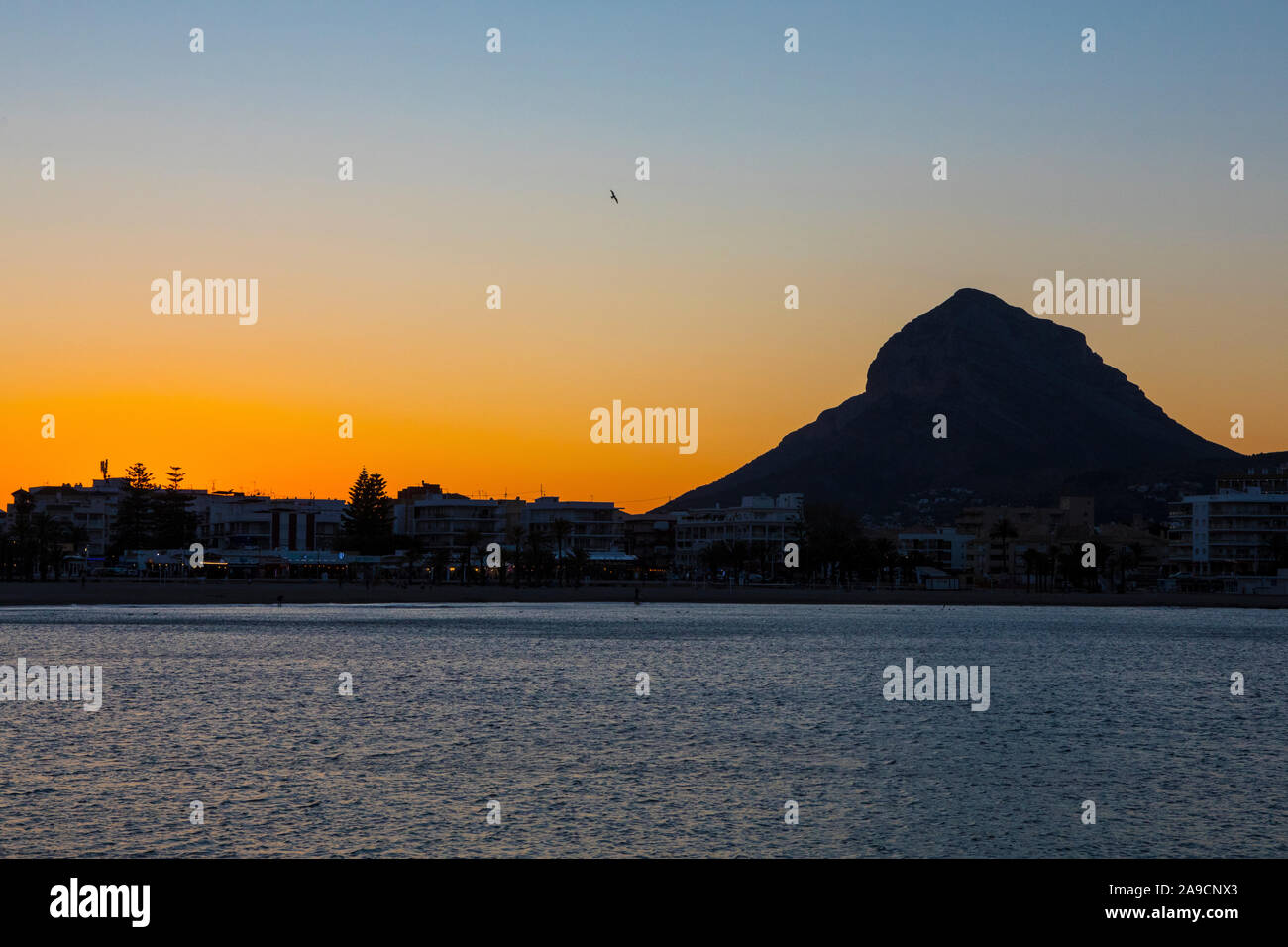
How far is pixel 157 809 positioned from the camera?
24.8 metres

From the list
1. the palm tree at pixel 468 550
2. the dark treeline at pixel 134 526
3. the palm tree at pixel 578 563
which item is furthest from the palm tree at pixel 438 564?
the dark treeline at pixel 134 526

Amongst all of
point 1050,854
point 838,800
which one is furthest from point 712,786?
point 1050,854

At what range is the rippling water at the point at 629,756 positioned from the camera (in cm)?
2317

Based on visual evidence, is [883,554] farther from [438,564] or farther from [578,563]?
[438,564]

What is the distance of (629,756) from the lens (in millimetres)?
32312

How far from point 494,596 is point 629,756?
102155 mm

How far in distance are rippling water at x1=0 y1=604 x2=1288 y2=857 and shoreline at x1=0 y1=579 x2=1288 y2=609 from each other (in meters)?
57.4

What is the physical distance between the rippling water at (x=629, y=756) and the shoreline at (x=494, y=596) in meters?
57.4
